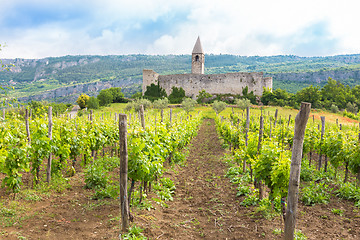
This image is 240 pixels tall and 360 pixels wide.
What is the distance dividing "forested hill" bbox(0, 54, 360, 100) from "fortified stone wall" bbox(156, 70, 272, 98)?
44.3 meters

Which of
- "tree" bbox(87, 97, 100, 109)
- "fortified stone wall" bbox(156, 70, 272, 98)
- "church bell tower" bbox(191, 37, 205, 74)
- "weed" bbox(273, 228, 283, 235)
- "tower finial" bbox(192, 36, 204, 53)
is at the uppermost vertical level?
"tower finial" bbox(192, 36, 204, 53)

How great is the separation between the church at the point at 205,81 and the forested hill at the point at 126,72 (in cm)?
4440

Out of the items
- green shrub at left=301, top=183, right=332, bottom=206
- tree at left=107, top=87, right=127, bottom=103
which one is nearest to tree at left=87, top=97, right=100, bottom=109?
tree at left=107, top=87, right=127, bottom=103

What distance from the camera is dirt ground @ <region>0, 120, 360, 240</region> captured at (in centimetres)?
379

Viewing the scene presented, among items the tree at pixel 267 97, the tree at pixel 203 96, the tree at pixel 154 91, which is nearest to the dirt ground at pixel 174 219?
the tree at pixel 267 97

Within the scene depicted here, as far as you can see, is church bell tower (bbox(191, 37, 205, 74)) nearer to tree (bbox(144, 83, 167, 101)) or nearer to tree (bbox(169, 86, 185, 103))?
tree (bbox(169, 86, 185, 103))

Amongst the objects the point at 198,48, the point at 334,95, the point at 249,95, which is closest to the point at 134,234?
the point at 249,95

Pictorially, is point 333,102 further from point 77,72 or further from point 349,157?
point 77,72

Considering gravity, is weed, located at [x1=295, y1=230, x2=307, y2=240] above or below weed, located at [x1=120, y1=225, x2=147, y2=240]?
below

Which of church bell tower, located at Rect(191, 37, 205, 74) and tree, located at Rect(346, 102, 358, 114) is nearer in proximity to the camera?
tree, located at Rect(346, 102, 358, 114)

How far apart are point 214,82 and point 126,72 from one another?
95835 millimetres

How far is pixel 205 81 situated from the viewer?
149 feet

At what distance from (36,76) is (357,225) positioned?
525ft

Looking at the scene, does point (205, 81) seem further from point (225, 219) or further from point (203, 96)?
point (225, 219)
